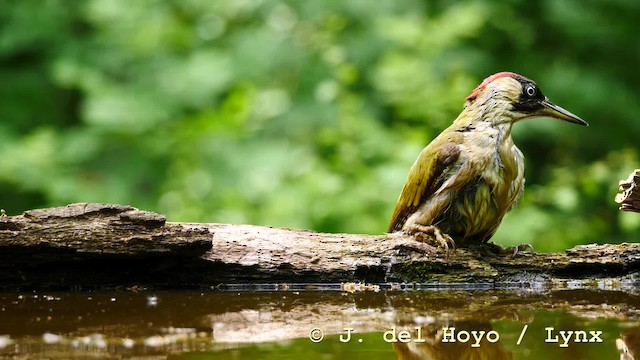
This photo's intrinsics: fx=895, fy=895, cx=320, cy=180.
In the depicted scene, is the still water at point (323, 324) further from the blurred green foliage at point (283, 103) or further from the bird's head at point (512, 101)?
the blurred green foliage at point (283, 103)

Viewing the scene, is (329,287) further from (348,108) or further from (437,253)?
(348,108)

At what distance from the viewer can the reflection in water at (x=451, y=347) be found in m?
2.78

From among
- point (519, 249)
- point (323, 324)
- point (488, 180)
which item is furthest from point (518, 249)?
point (323, 324)

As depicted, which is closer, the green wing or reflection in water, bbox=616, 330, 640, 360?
reflection in water, bbox=616, 330, 640, 360

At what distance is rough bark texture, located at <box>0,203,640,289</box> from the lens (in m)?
4.03

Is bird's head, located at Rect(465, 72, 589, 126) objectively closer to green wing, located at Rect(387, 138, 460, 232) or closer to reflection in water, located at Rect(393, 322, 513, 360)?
green wing, located at Rect(387, 138, 460, 232)

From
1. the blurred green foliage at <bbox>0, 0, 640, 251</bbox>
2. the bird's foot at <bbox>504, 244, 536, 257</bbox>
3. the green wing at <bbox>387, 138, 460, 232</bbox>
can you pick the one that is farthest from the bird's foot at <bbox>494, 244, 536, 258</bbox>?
the blurred green foliage at <bbox>0, 0, 640, 251</bbox>

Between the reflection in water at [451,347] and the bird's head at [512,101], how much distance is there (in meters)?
1.88

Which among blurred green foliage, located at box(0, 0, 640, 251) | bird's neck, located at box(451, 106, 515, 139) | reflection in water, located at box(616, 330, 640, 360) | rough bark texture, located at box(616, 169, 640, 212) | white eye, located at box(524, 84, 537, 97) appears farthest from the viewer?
blurred green foliage, located at box(0, 0, 640, 251)

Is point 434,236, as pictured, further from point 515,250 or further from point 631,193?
point 631,193

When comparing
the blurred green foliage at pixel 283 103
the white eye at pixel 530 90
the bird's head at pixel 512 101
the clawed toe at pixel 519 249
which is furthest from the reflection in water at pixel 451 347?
the blurred green foliage at pixel 283 103

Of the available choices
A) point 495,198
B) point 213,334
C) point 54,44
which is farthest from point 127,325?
point 54,44

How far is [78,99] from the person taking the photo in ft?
34.0

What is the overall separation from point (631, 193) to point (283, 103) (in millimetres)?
4867
